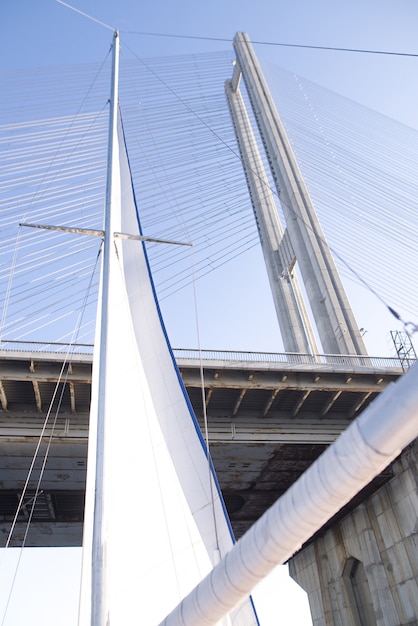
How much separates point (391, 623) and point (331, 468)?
838 inches

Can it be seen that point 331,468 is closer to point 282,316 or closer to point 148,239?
point 148,239

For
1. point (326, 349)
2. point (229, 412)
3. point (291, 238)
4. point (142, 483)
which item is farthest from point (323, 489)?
point (291, 238)

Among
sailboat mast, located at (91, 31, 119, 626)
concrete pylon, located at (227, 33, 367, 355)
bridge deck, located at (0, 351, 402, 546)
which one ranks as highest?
concrete pylon, located at (227, 33, 367, 355)

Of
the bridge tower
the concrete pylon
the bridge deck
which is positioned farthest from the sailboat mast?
the concrete pylon

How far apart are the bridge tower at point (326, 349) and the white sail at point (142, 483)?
8557mm

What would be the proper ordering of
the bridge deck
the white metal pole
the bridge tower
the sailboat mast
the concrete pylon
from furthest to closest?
the concrete pylon → the bridge tower → the bridge deck → the sailboat mast → the white metal pole

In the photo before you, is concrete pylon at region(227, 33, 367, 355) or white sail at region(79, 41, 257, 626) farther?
concrete pylon at region(227, 33, 367, 355)

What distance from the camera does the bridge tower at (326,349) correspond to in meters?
19.0

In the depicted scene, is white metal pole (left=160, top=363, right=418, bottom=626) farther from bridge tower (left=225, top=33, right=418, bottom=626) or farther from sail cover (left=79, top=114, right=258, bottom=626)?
bridge tower (left=225, top=33, right=418, bottom=626)

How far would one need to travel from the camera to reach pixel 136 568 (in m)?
5.01

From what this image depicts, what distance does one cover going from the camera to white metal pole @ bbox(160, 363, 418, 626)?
217 centimetres

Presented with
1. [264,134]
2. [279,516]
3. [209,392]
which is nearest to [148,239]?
[279,516]

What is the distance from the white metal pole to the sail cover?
87.2 inches

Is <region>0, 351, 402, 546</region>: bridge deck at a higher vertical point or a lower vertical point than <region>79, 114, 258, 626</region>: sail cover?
higher
